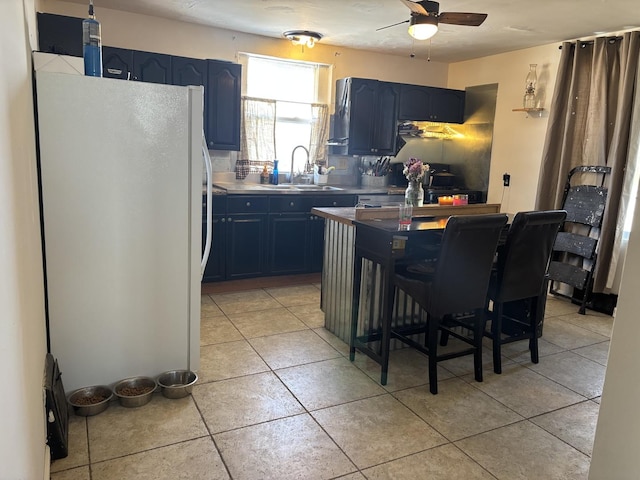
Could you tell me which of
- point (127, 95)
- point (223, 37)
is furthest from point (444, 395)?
point (223, 37)

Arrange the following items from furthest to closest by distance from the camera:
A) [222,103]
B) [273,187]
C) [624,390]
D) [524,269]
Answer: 1. [273,187]
2. [222,103]
3. [524,269]
4. [624,390]

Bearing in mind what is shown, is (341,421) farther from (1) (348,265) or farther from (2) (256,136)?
(2) (256,136)

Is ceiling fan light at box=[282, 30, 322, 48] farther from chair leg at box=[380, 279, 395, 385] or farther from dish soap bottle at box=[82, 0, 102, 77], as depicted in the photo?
chair leg at box=[380, 279, 395, 385]

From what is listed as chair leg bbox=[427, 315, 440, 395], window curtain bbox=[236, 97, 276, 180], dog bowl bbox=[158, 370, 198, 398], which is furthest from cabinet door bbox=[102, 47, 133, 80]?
chair leg bbox=[427, 315, 440, 395]

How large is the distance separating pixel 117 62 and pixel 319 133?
2.24 meters

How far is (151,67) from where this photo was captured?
430 cm

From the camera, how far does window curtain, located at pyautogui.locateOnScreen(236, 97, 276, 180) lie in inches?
201

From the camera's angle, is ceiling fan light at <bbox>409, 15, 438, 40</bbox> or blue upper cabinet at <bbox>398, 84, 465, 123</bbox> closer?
ceiling fan light at <bbox>409, 15, 438, 40</bbox>

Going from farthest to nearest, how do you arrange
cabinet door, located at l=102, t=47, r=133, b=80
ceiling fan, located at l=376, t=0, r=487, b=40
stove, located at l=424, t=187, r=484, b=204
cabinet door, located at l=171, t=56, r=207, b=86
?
stove, located at l=424, t=187, r=484, b=204
cabinet door, located at l=171, t=56, r=207, b=86
cabinet door, located at l=102, t=47, r=133, b=80
ceiling fan, located at l=376, t=0, r=487, b=40

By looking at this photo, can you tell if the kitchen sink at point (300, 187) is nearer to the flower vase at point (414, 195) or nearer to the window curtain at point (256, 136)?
the window curtain at point (256, 136)

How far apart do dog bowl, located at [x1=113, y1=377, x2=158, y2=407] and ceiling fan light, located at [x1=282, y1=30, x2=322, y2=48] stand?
352 cm

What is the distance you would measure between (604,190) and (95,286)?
4.20 m

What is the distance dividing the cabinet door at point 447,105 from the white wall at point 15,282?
15.8 ft

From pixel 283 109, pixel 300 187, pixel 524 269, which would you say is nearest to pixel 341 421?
pixel 524 269
